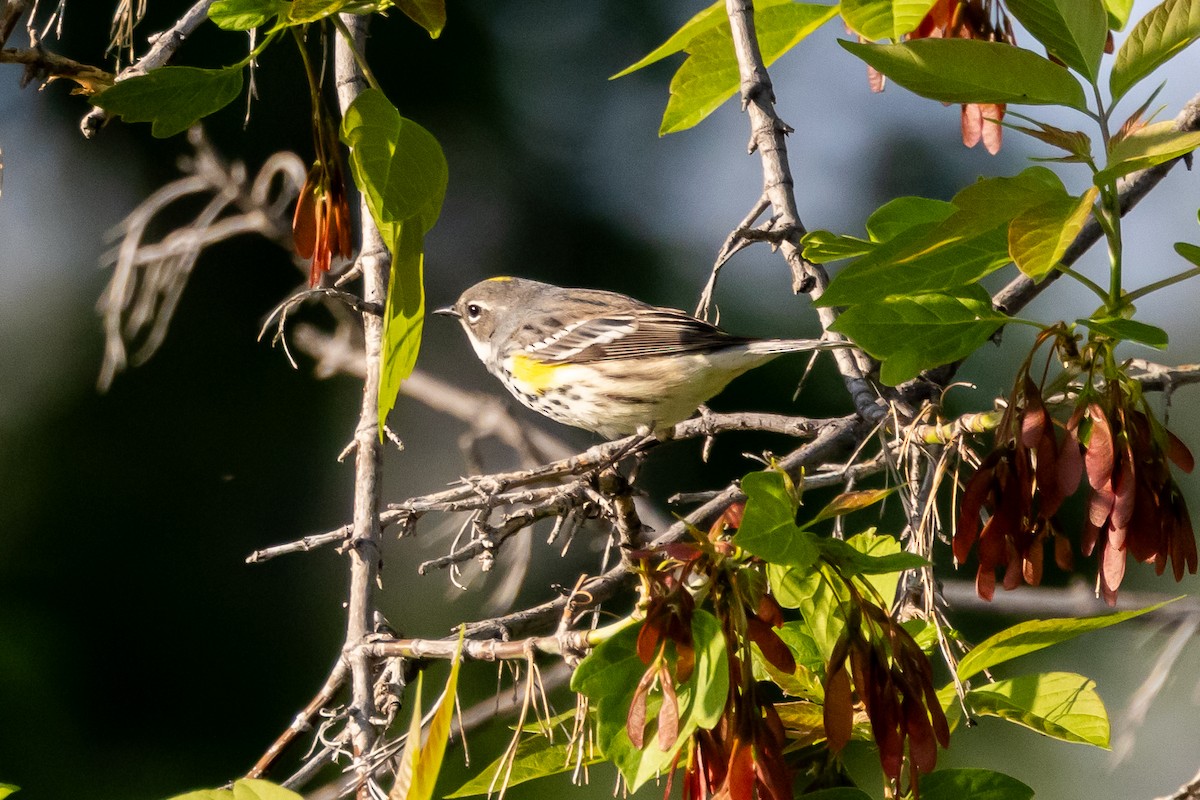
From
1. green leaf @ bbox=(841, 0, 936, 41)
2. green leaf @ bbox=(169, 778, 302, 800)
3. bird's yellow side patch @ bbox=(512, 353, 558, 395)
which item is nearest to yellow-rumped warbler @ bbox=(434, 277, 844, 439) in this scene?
bird's yellow side patch @ bbox=(512, 353, 558, 395)

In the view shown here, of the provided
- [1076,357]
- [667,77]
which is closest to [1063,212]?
[1076,357]

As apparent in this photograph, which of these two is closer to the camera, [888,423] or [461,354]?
[888,423]

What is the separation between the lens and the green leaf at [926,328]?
48.5 inches

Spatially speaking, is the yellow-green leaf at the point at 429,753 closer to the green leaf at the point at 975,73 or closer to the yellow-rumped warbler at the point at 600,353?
the green leaf at the point at 975,73

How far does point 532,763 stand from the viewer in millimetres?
1262

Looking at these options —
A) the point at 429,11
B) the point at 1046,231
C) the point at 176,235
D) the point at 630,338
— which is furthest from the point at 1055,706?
the point at 176,235

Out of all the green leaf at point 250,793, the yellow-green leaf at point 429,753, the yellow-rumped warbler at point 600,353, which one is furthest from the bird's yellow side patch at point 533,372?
the yellow-green leaf at point 429,753

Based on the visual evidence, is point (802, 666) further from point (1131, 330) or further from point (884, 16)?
point (884, 16)

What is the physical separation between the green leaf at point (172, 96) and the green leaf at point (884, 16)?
76cm

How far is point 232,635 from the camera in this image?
3939 mm

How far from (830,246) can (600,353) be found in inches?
93.0

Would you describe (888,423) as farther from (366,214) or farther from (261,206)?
(261,206)

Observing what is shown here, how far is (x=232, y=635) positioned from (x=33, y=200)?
1.76 metres

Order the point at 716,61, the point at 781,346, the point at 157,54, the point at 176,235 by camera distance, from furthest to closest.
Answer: the point at 176,235 < the point at 781,346 < the point at 716,61 < the point at 157,54
